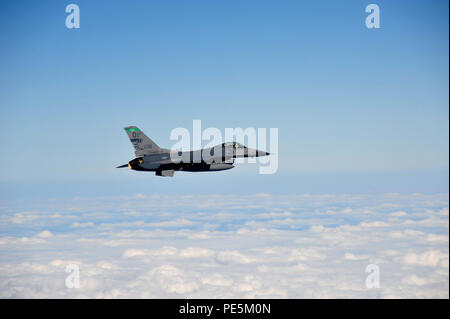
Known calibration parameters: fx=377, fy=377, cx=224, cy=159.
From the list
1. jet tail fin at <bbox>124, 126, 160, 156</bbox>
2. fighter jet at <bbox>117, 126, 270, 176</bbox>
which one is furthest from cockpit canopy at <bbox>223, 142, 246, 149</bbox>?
jet tail fin at <bbox>124, 126, 160, 156</bbox>

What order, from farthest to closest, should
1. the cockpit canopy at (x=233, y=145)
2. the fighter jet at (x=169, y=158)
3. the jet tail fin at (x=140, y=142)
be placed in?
the cockpit canopy at (x=233, y=145)
the jet tail fin at (x=140, y=142)
the fighter jet at (x=169, y=158)

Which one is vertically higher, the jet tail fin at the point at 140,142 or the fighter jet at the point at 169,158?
the jet tail fin at the point at 140,142

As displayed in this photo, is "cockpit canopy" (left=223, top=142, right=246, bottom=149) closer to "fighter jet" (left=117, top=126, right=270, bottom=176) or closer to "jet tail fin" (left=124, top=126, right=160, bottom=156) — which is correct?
"fighter jet" (left=117, top=126, right=270, bottom=176)

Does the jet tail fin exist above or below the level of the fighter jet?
above

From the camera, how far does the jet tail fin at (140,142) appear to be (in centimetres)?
5238

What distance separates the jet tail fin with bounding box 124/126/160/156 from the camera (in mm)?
52375

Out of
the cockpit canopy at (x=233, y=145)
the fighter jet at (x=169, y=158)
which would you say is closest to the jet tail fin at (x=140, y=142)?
the fighter jet at (x=169, y=158)

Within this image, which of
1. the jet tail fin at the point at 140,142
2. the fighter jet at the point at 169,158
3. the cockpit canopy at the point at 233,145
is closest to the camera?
the fighter jet at the point at 169,158

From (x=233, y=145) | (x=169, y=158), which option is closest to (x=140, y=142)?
(x=169, y=158)

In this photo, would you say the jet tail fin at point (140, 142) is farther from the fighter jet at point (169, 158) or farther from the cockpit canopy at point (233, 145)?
the cockpit canopy at point (233, 145)

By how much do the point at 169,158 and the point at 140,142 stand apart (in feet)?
16.4

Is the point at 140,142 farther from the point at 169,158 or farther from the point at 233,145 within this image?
the point at 233,145
